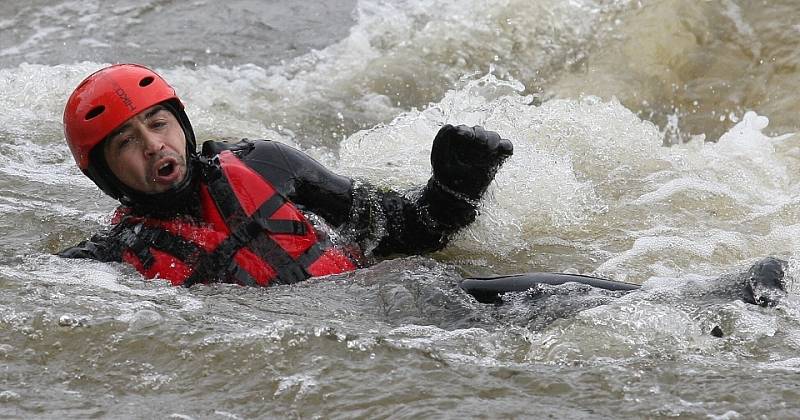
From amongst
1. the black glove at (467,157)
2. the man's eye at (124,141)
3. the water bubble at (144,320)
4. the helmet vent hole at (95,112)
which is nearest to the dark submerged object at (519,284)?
the black glove at (467,157)

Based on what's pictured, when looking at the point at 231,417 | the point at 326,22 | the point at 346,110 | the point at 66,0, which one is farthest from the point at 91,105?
the point at 66,0

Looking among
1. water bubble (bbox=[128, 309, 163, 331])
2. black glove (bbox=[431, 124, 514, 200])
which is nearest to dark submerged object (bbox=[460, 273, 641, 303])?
black glove (bbox=[431, 124, 514, 200])

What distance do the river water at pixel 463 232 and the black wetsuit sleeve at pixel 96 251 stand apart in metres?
0.07

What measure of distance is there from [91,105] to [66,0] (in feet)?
22.4

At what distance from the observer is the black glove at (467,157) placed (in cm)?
446

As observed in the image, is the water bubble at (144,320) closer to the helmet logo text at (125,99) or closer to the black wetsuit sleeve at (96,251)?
the black wetsuit sleeve at (96,251)

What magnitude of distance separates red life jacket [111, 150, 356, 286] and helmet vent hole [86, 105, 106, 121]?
1.51ft

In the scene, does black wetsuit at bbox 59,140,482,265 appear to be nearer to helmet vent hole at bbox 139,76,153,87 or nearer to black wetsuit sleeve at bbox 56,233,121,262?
black wetsuit sleeve at bbox 56,233,121,262

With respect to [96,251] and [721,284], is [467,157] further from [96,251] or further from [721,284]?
[96,251]

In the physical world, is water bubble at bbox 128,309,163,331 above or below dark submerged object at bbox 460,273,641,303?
below

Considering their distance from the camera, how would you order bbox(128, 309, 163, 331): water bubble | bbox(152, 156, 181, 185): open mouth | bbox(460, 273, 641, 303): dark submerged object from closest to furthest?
bbox(128, 309, 163, 331): water bubble < bbox(460, 273, 641, 303): dark submerged object < bbox(152, 156, 181, 185): open mouth

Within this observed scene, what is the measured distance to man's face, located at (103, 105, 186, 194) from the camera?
432 cm

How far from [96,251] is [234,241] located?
591 millimetres

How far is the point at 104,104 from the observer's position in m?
4.32
